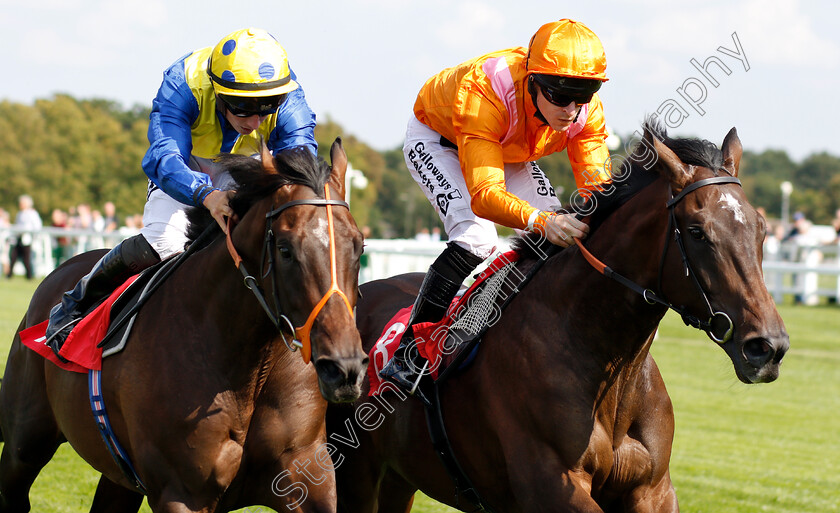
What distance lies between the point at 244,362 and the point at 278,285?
544 mm

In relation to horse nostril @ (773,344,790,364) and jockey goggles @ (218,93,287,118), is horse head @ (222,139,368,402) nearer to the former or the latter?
jockey goggles @ (218,93,287,118)

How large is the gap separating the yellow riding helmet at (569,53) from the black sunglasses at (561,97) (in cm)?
9

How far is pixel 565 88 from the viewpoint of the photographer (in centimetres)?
406

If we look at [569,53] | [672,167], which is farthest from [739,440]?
[672,167]

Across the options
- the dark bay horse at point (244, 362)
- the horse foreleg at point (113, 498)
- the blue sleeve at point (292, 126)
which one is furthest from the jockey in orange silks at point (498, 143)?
the horse foreleg at point (113, 498)

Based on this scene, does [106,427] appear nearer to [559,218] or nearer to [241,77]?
[241,77]

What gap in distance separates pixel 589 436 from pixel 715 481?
4.04 meters

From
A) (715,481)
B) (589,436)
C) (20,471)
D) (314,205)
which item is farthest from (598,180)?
(715,481)

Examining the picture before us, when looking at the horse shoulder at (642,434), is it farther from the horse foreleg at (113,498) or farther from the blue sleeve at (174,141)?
the horse foreleg at (113,498)

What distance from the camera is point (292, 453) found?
152 inches

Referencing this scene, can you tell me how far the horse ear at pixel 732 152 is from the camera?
366 centimetres

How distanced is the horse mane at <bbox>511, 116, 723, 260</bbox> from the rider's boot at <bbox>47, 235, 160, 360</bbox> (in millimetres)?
2126

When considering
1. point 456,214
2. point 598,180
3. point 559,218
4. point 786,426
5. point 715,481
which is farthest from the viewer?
point 786,426

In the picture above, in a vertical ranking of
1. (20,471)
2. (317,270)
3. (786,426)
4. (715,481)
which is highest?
(317,270)
